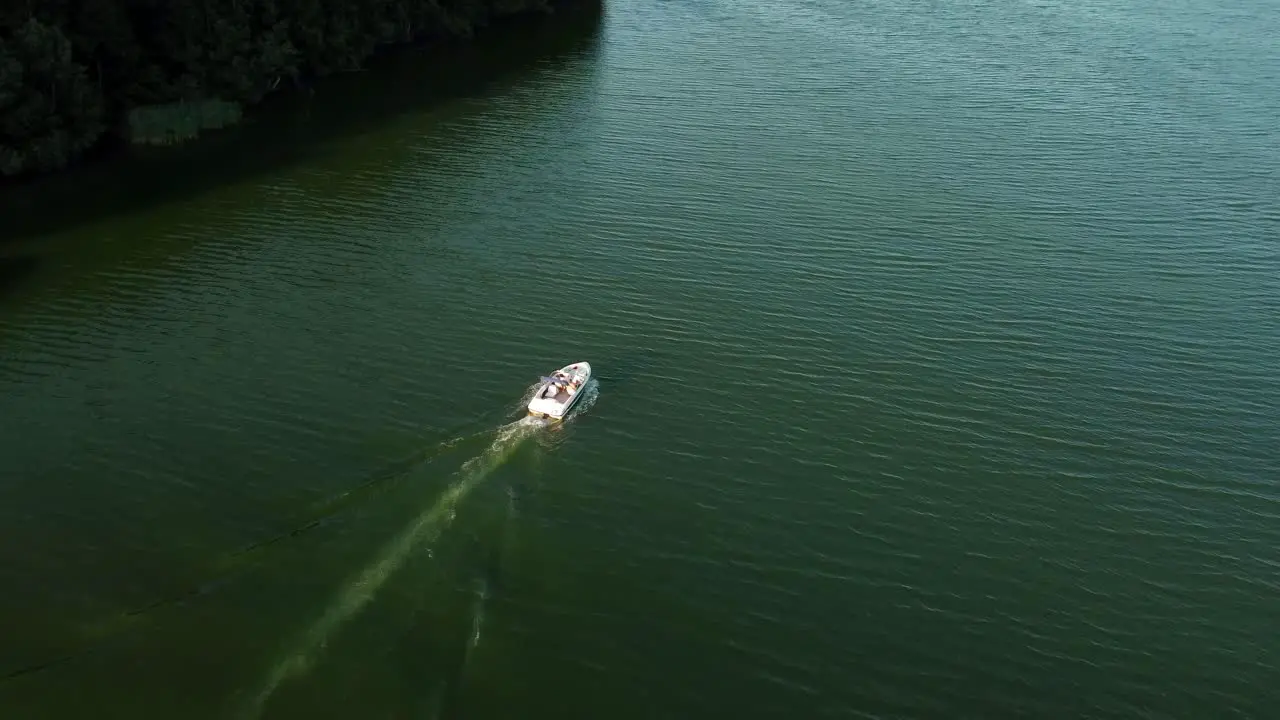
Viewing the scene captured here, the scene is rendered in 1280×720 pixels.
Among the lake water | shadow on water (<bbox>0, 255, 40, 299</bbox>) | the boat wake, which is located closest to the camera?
the boat wake

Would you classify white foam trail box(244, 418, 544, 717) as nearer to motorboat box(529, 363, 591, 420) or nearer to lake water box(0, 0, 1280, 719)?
lake water box(0, 0, 1280, 719)

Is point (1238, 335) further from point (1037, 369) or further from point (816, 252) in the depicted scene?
point (816, 252)

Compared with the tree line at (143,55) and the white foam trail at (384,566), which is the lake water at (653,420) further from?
the tree line at (143,55)

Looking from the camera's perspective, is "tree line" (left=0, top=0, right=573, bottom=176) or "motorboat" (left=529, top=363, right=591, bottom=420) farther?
"tree line" (left=0, top=0, right=573, bottom=176)

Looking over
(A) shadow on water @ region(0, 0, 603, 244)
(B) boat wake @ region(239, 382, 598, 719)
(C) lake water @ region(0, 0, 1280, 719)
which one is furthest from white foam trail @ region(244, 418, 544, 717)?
(A) shadow on water @ region(0, 0, 603, 244)

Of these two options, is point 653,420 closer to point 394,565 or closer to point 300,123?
point 394,565
